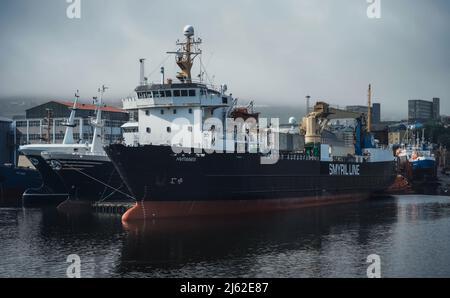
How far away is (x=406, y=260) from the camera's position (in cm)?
2447

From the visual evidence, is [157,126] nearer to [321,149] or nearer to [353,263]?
[321,149]

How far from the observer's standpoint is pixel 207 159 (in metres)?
36.1

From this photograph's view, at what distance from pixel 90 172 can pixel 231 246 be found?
846 inches

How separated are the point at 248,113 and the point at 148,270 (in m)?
27.0

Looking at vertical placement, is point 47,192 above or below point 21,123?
below

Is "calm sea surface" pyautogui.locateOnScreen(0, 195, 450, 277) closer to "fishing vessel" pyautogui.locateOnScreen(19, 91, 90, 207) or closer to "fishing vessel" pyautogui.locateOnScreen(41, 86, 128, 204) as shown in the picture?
"fishing vessel" pyautogui.locateOnScreen(41, 86, 128, 204)

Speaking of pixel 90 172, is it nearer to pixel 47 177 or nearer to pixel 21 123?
pixel 47 177

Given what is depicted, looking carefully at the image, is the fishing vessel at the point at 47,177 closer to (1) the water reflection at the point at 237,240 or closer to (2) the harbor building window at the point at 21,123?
(1) the water reflection at the point at 237,240

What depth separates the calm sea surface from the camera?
22875 mm

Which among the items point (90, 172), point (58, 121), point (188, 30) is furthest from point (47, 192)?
point (58, 121)

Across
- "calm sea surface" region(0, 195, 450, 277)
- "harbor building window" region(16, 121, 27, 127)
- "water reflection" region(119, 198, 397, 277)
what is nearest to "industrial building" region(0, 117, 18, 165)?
"harbor building window" region(16, 121, 27, 127)

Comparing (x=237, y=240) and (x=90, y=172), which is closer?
(x=237, y=240)

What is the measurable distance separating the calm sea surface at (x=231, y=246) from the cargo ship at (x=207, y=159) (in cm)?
187
